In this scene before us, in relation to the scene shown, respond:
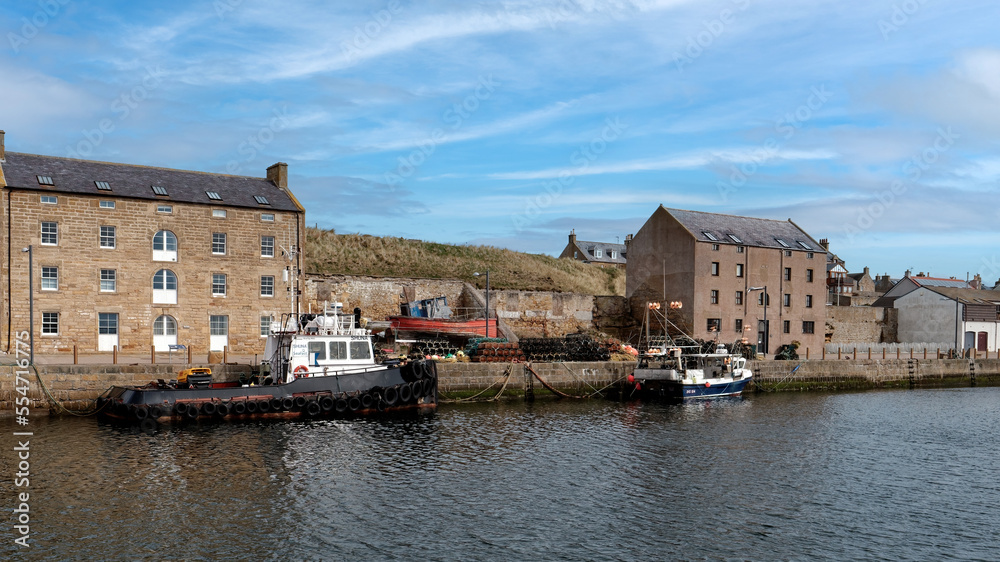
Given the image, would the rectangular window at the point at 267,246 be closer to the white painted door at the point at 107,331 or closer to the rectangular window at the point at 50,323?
the white painted door at the point at 107,331

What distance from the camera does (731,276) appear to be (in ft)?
157

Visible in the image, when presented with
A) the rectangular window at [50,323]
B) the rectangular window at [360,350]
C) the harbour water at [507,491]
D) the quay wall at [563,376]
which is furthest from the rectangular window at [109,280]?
the rectangular window at [360,350]

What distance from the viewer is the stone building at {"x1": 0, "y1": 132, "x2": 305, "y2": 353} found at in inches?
1240

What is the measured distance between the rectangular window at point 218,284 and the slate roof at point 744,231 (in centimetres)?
2685

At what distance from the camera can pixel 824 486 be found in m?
18.8

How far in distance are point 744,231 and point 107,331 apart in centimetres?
3713

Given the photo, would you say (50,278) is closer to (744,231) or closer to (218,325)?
(218,325)

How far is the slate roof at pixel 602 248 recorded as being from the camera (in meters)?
83.9

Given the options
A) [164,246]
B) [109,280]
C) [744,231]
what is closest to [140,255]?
[164,246]

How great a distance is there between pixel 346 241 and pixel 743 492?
133 ft

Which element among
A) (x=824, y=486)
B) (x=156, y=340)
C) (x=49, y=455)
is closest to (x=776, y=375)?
(x=824, y=486)

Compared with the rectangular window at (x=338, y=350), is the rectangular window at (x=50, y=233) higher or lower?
higher

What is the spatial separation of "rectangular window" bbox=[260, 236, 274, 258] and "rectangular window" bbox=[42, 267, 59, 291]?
→ 8.35 meters

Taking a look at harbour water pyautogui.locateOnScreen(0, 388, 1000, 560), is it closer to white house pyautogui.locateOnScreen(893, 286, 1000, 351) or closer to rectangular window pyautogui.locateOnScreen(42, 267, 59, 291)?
rectangular window pyautogui.locateOnScreen(42, 267, 59, 291)
